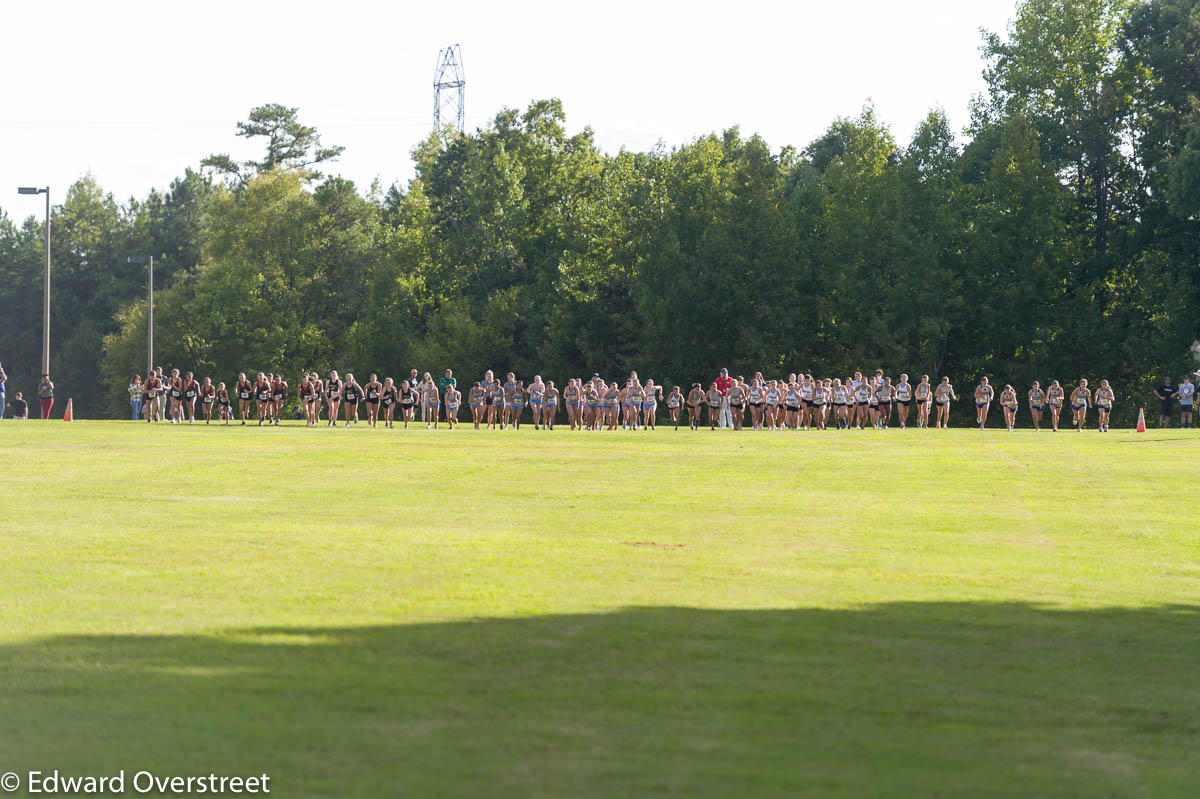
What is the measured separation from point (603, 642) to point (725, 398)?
45.5 m

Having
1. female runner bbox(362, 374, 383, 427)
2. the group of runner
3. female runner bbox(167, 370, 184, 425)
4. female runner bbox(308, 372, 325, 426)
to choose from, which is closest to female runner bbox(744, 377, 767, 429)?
the group of runner

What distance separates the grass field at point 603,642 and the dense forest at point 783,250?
2163 inches

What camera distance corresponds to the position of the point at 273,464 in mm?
25172

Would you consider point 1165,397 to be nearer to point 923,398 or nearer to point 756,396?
point 923,398

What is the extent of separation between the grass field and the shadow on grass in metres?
0.02

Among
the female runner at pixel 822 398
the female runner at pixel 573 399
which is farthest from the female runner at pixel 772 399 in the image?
the female runner at pixel 573 399

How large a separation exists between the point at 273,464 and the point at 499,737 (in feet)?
64.9

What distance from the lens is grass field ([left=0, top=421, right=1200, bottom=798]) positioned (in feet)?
18.8

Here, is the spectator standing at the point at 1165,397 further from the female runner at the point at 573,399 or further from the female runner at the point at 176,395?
the female runner at the point at 176,395

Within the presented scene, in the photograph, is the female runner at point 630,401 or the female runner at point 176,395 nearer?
the female runner at point 630,401

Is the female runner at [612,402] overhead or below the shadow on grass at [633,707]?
overhead

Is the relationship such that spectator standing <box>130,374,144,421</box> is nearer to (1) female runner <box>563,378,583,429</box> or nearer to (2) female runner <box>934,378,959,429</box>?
(1) female runner <box>563,378,583,429</box>

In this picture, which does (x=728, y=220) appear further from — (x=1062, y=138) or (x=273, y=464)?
(x=273, y=464)

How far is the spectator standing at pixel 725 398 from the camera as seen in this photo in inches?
2077
